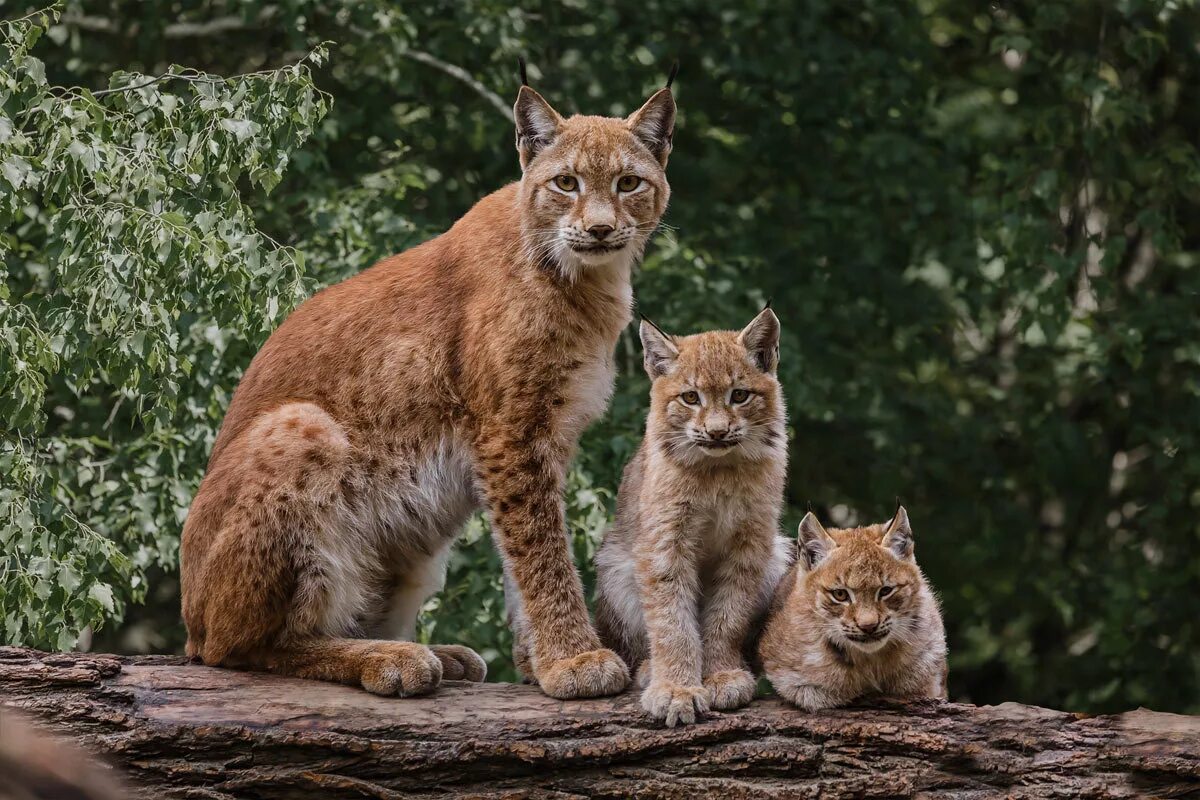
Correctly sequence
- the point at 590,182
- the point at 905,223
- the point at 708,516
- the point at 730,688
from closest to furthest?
the point at 730,688, the point at 708,516, the point at 590,182, the point at 905,223

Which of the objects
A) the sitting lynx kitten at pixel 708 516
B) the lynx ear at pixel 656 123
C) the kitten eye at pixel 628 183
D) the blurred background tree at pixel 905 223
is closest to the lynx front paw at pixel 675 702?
the sitting lynx kitten at pixel 708 516

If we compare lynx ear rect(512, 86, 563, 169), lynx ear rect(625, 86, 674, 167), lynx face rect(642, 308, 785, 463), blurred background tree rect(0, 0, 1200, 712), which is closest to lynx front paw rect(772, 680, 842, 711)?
lynx face rect(642, 308, 785, 463)

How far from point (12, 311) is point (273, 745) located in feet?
7.18

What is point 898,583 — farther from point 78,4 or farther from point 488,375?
point 78,4

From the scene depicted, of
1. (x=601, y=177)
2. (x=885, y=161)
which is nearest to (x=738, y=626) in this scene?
(x=601, y=177)

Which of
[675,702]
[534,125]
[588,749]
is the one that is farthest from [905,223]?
[588,749]

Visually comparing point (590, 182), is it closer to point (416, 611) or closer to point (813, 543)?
point (813, 543)

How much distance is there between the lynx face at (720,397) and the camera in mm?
5156

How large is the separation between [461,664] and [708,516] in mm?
1314

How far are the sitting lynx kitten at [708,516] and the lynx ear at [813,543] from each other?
0.50 feet

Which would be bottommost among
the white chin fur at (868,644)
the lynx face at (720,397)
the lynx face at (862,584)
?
the white chin fur at (868,644)

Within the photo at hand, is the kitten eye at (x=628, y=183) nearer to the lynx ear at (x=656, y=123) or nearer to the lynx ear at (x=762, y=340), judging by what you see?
the lynx ear at (x=656, y=123)

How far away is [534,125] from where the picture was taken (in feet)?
A: 19.1

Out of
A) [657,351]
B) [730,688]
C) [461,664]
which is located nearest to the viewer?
[730,688]
